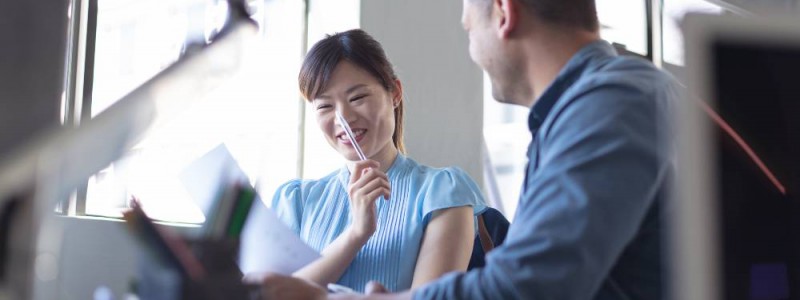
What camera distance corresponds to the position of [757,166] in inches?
17.1

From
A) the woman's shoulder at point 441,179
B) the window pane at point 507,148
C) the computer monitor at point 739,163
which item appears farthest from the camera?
the window pane at point 507,148

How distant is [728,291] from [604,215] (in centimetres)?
26

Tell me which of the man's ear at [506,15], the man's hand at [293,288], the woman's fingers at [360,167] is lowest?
the woman's fingers at [360,167]

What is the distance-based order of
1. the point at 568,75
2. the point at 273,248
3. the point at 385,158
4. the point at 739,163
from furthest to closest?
the point at 385,158
the point at 273,248
the point at 568,75
the point at 739,163

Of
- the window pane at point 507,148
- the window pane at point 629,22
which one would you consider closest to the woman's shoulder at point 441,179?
the window pane at point 507,148

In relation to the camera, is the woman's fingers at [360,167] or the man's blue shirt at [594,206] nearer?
the man's blue shirt at [594,206]

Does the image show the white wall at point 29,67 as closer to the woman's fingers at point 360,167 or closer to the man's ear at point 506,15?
the man's ear at point 506,15

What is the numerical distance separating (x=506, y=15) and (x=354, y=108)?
568 millimetres

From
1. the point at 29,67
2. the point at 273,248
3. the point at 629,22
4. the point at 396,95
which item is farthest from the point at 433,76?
the point at 29,67

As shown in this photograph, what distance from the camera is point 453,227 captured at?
134cm

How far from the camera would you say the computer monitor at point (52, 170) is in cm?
45

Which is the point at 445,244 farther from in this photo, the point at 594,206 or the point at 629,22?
the point at 629,22

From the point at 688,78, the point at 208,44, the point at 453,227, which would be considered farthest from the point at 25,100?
the point at 453,227

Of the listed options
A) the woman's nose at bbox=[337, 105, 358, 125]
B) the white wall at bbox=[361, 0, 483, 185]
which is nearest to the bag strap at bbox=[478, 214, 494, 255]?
the woman's nose at bbox=[337, 105, 358, 125]
